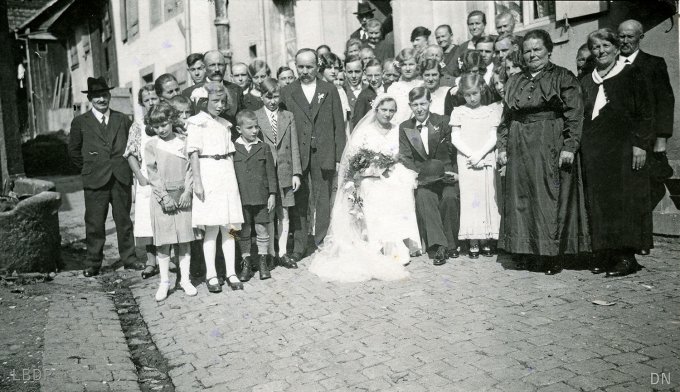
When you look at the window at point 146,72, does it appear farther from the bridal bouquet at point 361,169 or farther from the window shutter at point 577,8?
the window shutter at point 577,8

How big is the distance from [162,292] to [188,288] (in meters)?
0.24

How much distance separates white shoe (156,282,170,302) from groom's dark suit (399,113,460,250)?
2.81 meters

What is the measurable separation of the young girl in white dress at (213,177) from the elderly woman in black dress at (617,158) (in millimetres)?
3399

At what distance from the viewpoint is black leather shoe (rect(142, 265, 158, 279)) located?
661cm

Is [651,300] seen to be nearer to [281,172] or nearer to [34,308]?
[281,172]

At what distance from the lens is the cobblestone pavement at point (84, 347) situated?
373cm

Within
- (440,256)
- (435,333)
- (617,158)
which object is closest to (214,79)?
(440,256)

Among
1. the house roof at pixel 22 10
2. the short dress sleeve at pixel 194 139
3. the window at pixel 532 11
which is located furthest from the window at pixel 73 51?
the house roof at pixel 22 10

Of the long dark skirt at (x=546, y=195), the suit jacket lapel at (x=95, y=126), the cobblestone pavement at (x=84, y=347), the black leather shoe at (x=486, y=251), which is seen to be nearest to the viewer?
the cobblestone pavement at (x=84, y=347)

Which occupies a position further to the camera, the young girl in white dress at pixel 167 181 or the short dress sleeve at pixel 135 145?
the short dress sleeve at pixel 135 145

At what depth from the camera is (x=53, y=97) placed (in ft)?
97.8

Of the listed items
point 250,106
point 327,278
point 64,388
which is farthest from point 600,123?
point 64,388

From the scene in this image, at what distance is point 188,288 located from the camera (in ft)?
18.9

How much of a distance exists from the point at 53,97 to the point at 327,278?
28.3m
